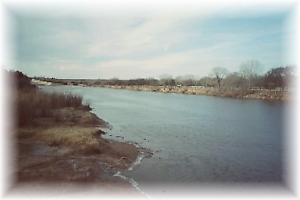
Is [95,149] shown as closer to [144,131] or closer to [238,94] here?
[144,131]

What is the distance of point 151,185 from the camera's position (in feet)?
15.6

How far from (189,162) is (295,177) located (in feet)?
6.63

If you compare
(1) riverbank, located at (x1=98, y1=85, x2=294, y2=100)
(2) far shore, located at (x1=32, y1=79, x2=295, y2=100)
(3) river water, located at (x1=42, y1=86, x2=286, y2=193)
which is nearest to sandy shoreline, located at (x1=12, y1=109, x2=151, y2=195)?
(3) river water, located at (x1=42, y1=86, x2=286, y2=193)

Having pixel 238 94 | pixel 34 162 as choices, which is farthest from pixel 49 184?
pixel 238 94

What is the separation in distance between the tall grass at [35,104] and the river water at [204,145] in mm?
618

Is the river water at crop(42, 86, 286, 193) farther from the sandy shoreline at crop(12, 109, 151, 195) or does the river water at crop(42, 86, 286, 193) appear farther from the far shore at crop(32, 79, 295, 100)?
the far shore at crop(32, 79, 295, 100)

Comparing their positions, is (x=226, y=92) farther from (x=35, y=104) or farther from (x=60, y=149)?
(x=60, y=149)

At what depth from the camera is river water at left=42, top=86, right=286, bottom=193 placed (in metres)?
5.30

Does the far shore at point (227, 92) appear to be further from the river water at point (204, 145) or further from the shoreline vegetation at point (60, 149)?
the river water at point (204, 145)

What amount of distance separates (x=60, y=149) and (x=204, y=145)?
3.60m

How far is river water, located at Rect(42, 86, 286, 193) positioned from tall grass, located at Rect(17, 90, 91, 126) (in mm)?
618

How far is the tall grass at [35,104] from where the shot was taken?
316 inches

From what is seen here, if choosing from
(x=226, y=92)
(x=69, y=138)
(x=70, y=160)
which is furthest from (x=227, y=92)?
(x=70, y=160)

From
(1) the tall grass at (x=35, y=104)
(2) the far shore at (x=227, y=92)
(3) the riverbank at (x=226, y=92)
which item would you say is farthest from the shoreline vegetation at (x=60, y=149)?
(3) the riverbank at (x=226, y=92)
